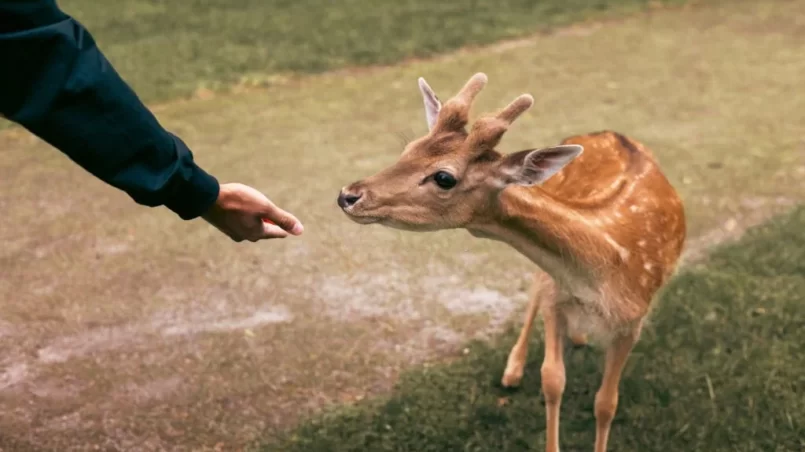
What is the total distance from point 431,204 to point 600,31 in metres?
6.86

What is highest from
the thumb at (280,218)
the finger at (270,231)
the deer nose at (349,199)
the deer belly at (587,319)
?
the deer nose at (349,199)

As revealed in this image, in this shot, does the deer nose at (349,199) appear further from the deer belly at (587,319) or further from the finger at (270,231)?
the deer belly at (587,319)

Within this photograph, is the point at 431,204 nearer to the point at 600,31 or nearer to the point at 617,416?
the point at 617,416

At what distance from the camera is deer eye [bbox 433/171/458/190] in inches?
98.2

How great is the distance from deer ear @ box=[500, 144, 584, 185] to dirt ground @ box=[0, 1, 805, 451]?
133cm

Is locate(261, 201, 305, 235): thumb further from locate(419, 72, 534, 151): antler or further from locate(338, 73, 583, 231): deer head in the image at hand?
locate(419, 72, 534, 151): antler

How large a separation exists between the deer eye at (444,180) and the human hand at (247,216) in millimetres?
433

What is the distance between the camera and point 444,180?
2498 mm

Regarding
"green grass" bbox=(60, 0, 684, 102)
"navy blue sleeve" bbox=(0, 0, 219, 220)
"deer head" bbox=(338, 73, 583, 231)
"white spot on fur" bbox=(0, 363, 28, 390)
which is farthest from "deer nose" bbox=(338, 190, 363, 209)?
"green grass" bbox=(60, 0, 684, 102)

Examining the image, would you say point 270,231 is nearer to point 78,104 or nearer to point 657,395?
point 78,104

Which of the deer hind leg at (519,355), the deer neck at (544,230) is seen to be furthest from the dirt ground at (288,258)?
the deer neck at (544,230)

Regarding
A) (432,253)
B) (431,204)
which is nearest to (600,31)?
(432,253)

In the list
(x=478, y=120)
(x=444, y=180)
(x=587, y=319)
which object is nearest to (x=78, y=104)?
(x=444, y=180)

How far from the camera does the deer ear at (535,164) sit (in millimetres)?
2424
